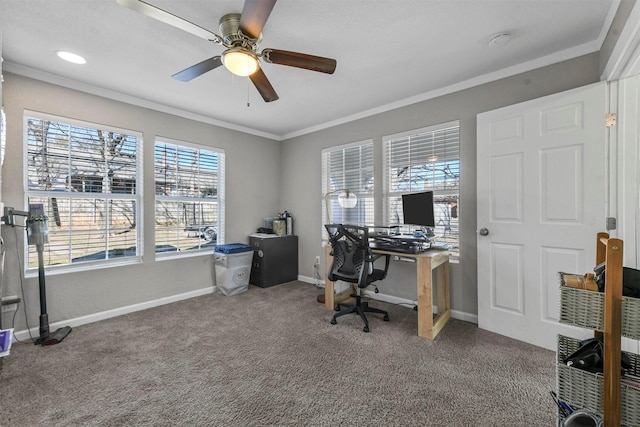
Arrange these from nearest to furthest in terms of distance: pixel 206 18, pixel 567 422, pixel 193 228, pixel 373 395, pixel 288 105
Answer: pixel 567 422
pixel 373 395
pixel 206 18
pixel 288 105
pixel 193 228

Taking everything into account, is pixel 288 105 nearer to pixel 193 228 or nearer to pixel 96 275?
pixel 193 228

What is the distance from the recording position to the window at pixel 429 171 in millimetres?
2947

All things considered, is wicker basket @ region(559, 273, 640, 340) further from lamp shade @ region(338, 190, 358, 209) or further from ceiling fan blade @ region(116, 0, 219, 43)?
lamp shade @ region(338, 190, 358, 209)

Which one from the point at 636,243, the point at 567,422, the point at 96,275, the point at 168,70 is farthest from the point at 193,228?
the point at 636,243

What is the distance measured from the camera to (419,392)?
175cm

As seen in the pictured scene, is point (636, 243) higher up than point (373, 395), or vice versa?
point (636, 243)

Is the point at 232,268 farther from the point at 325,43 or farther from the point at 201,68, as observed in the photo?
the point at 325,43

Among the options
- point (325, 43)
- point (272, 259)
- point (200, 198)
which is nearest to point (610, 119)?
point (325, 43)

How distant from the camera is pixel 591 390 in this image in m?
1.21

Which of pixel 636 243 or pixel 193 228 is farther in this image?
pixel 193 228

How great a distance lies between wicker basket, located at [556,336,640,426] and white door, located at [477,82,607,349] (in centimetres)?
108

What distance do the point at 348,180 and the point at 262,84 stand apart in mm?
2089

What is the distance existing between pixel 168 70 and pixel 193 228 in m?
2.01

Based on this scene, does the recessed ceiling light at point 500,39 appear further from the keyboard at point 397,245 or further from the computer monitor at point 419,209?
the keyboard at point 397,245
